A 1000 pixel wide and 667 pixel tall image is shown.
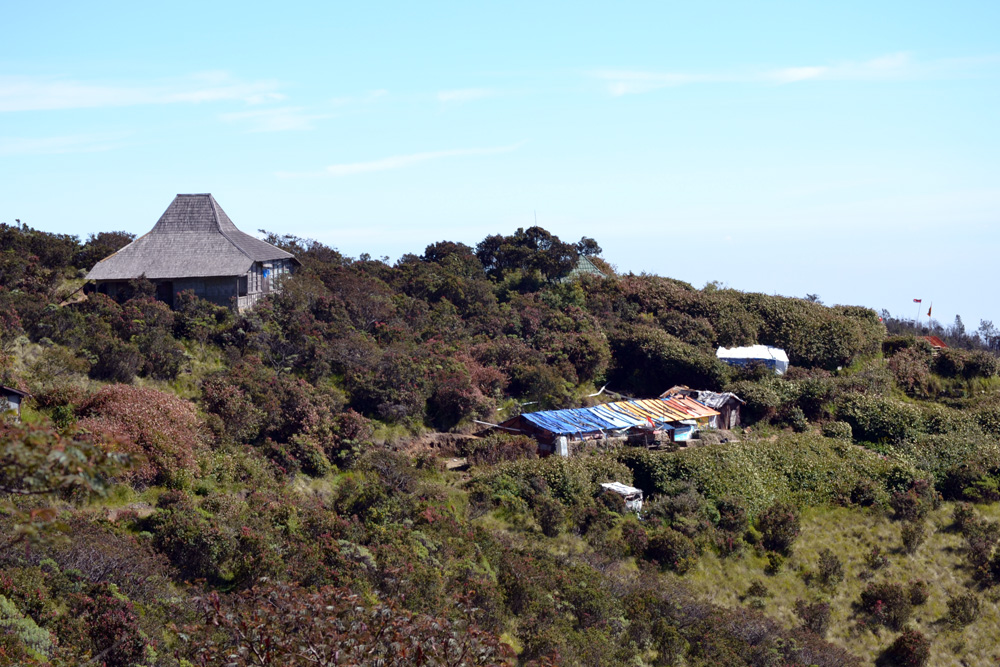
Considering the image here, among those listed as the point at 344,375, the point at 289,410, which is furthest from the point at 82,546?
the point at 344,375

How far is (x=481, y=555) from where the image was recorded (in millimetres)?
20609

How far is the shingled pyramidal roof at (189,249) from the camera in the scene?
31203mm

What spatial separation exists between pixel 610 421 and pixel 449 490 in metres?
8.15

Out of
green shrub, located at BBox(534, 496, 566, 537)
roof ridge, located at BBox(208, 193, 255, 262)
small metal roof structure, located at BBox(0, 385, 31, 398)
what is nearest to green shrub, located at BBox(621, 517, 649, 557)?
green shrub, located at BBox(534, 496, 566, 537)

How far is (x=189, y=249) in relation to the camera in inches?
1289

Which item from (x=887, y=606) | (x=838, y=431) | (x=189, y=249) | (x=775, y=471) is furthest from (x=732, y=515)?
(x=189, y=249)

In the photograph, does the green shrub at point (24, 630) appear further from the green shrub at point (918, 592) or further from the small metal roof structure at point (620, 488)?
the green shrub at point (918, 592)

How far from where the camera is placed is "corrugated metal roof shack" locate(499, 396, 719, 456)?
28688 mm

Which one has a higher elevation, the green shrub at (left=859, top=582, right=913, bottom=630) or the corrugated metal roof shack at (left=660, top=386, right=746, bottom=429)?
the corrugated metal roof shack at (left=660, top=386, right=746, bottom=429)

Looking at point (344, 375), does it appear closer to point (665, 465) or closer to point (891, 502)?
point (665, 465)

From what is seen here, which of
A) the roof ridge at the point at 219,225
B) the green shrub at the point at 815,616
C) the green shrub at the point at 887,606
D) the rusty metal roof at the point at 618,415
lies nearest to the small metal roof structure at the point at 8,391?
the roof ridge at the point at 219,225

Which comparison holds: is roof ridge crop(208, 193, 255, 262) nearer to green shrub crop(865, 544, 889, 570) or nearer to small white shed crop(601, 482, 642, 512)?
small white shed crop(601, 482, 642, 512)

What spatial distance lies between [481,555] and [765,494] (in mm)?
11976

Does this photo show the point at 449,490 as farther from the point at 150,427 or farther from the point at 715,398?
the point at 715,398
